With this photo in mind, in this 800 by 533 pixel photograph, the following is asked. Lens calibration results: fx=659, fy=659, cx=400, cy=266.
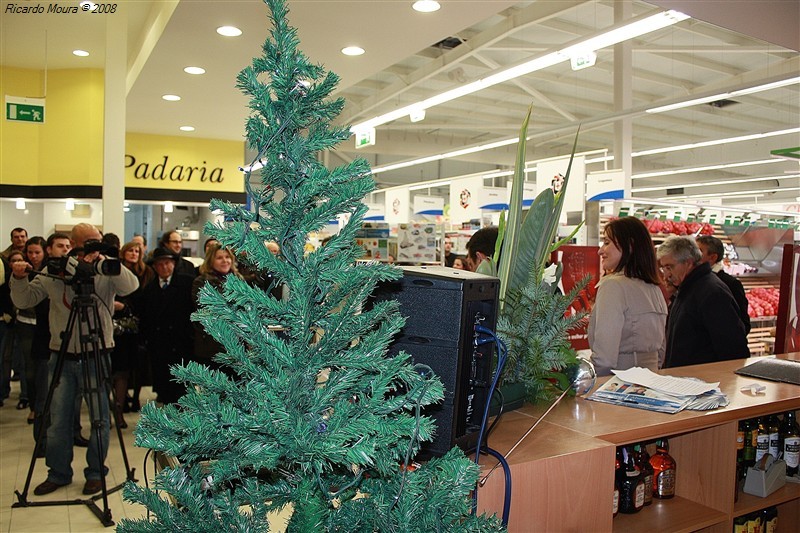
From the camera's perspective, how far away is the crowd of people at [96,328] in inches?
153

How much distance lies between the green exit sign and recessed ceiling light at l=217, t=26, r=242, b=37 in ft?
8.39

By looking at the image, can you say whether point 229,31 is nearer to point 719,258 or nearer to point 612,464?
point 719,258

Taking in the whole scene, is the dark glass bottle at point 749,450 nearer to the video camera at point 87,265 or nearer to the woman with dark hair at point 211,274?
the video camera at point 87,265

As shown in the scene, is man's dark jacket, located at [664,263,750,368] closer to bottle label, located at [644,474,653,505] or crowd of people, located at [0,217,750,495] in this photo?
crowd of people, located at [0,217,750,495]

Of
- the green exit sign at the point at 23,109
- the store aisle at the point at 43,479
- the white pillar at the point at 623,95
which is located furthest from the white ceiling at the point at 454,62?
the store aisle at the point at 43,479

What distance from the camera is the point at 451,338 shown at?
144 centimetres

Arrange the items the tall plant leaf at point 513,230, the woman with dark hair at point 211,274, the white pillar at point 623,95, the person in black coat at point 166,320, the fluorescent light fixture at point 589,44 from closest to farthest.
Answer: the tall plant leaf at point 513,230
the fluorescent light fixture at point 589,44
the woman with dark hair at point 211,274
the person in black coat at point 166,320
the white pillar at point 623,95

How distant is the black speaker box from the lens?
4.71 ft

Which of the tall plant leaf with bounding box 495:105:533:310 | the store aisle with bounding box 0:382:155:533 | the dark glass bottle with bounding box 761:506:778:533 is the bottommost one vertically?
the store aisle with bounding box 0:382:155:533

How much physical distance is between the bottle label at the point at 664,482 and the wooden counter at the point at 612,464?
0.04 metres

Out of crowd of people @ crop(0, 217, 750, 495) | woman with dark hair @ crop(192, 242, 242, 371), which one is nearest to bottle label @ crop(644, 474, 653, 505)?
crowd of people @ crop(0, 217, 750, 495)

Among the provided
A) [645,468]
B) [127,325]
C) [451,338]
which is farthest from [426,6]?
[451,338]

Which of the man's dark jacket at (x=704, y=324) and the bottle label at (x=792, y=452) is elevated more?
the man's dark jacket at (x=704, y=324)

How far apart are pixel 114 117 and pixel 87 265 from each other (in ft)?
10.8
